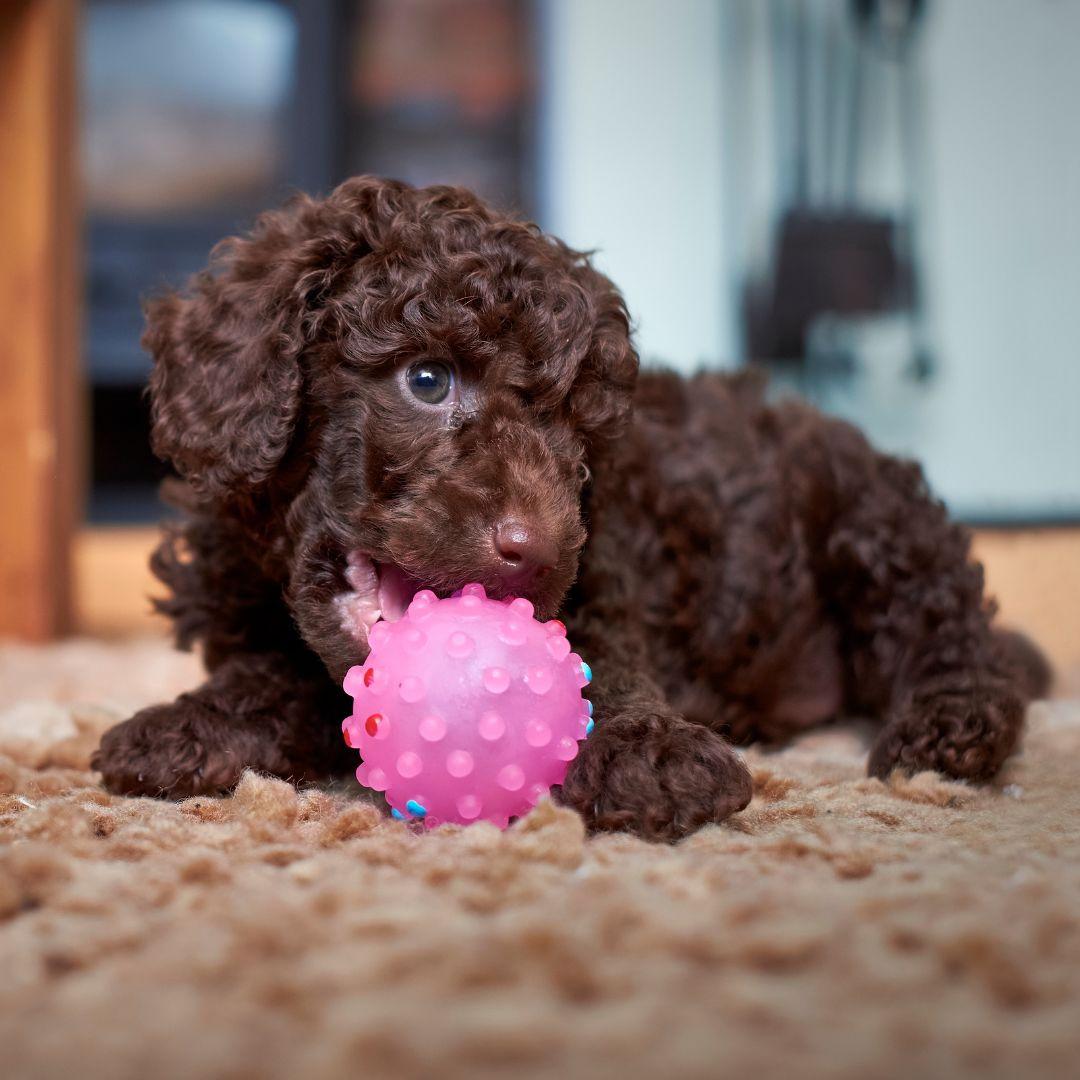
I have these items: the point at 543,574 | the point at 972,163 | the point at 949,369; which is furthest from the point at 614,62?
the point at 543,574

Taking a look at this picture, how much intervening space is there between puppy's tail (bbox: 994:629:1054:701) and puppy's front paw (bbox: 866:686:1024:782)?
64 cm

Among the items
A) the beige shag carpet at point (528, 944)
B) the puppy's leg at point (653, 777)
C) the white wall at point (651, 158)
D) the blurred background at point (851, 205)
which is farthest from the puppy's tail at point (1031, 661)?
the white wall at point (651, 158)

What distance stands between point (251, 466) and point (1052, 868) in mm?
1132

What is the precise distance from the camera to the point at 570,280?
167cm

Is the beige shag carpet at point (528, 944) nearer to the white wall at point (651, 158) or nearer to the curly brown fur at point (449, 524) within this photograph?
the curly brown fur at point (449, 524)

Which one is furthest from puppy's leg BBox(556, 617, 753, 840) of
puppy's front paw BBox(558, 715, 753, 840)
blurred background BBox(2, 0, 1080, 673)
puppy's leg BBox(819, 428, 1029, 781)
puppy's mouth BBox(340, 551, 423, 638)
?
blurred background BBox(2, 0, 1080, 673)

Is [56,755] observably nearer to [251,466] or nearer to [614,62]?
[251,466]

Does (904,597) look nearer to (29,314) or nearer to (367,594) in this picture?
(367,594)

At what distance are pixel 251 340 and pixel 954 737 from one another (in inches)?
48.6

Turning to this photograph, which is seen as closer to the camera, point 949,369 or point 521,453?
point 521,453

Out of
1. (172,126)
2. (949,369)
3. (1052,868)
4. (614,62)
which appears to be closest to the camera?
(1052,868)

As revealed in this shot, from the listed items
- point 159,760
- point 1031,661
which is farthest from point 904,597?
point 159,760

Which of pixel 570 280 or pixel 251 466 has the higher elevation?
pixel 570 280

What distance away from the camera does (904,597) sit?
2.16 metres
